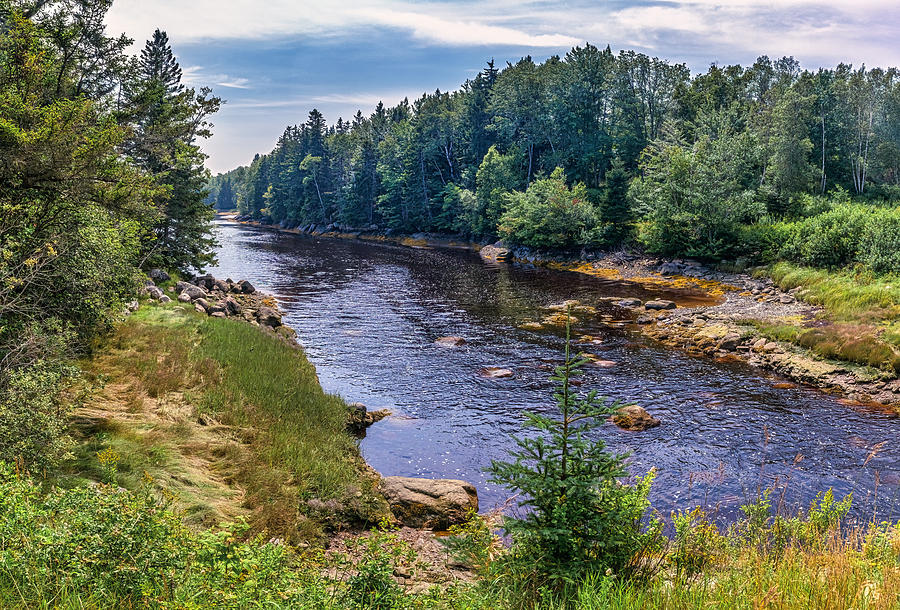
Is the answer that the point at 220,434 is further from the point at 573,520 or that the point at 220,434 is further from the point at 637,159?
the point at 637,159

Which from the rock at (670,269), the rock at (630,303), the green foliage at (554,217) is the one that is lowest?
the rock at (630,303)

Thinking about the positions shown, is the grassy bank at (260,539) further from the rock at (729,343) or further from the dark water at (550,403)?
the rock at (729,343)

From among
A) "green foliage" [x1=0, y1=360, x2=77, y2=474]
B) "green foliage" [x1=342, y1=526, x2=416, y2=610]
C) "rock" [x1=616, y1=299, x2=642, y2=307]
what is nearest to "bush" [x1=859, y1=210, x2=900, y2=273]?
"rock" [x1=616, y1=299, x2=642, y2=307]

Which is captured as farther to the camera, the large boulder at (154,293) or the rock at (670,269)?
the rock at (670,269)

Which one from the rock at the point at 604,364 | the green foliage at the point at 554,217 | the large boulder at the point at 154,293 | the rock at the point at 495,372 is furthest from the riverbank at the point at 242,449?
the green foliage at the point at 554,217

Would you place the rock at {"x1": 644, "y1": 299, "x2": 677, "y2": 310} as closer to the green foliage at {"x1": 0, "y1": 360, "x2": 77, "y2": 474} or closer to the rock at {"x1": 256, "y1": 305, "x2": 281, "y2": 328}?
the rock at {"x1": 256, "y1": 305, "x2": 281, "y2": 328}

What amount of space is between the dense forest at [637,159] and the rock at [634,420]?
23.5m

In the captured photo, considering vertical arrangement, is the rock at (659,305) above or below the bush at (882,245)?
below

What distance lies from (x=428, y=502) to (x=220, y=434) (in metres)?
4.56

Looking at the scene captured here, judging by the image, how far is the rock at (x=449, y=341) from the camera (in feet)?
82.0

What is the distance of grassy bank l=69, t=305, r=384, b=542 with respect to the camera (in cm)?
859

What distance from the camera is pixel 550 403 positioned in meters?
17.5

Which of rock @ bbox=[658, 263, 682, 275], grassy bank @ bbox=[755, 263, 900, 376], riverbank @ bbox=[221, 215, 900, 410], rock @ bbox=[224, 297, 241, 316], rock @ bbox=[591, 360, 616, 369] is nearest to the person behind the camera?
riverbank @ bbox=[221, 215, 900, 410]

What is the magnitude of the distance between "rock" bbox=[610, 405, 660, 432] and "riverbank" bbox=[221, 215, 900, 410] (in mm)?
7704
